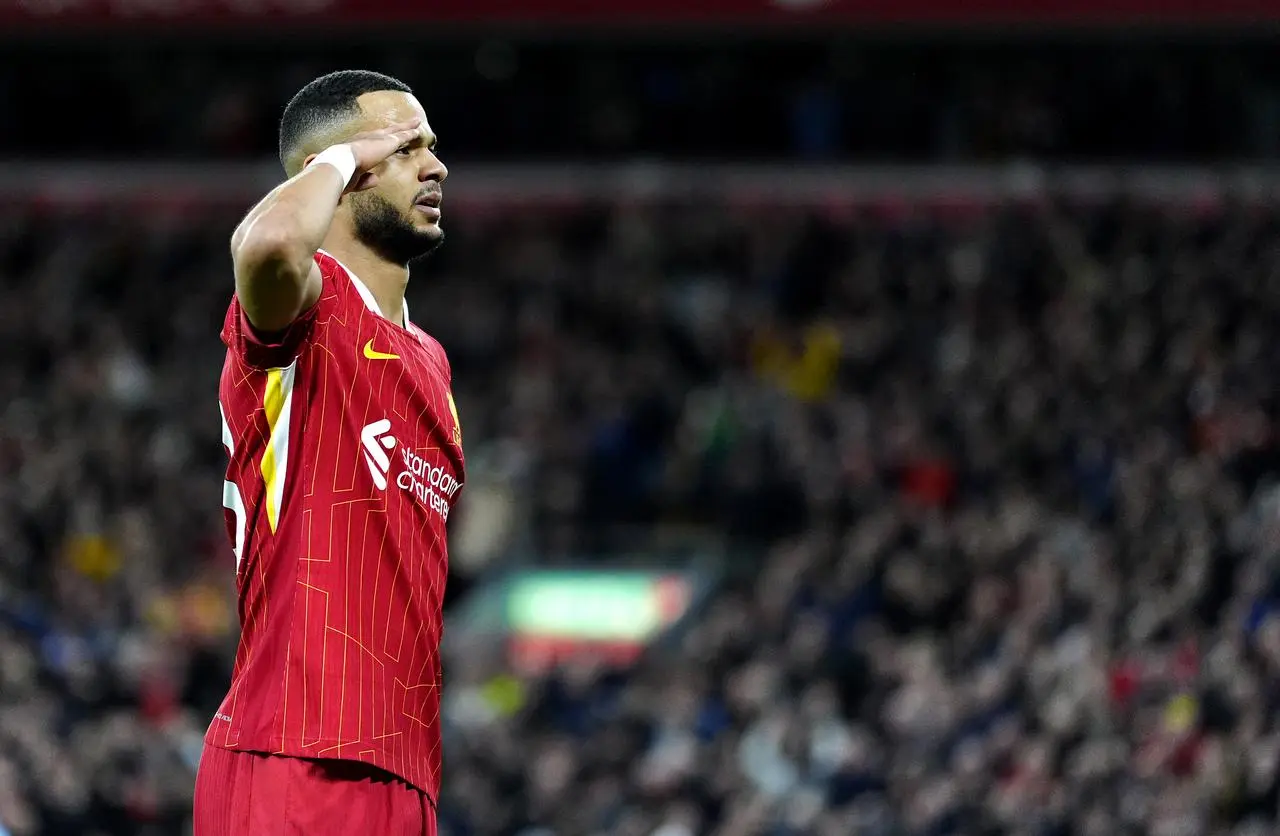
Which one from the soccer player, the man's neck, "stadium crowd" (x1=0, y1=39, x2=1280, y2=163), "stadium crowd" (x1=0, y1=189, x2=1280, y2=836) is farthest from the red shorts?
"stadium crowd" (x1=0, y1=39, x2=1280, y2=163)

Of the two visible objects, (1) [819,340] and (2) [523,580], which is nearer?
(2) [523,580]

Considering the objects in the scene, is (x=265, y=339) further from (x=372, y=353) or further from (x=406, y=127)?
(x=406, y=127)

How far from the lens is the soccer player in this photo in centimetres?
354

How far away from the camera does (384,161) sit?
3809 millimetres

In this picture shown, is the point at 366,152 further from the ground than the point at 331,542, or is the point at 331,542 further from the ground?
the point at 366,152

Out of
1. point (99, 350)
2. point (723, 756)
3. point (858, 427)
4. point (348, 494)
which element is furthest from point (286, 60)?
point (348, 494)

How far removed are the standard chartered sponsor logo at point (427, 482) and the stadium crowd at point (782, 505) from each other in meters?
7.78

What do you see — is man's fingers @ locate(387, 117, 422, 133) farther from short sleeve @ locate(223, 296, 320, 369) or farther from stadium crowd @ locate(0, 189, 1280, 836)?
stadium crowd @ locate(0, 189, 1280, 836)

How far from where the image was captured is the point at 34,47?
1997 cm

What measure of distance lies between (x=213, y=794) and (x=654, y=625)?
39.4ft

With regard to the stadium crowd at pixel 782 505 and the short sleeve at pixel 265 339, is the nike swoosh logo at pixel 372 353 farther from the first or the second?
the stadium crowd at pixel 782 505

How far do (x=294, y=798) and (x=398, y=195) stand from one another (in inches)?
45.8

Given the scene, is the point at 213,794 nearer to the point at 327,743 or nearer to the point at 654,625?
the point at 327,743

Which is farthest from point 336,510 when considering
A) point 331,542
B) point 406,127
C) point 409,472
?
point 406,127
